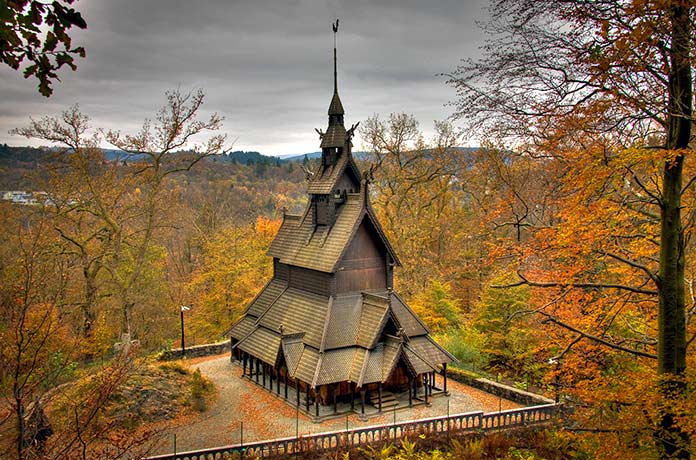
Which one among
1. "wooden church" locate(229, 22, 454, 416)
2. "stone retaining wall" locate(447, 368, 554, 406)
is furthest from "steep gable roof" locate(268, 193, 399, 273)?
"stone retaining wall" locate(447, 368, 554, 406)

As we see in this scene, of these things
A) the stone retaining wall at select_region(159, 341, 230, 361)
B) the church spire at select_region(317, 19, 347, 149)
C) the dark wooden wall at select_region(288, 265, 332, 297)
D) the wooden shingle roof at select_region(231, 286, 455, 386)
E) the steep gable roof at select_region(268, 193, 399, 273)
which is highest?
the church spire at select_region(317, 19, 347, 149)

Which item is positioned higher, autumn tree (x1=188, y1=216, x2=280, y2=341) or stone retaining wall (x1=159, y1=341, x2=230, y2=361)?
autumn tree (x1=188, y1=216, x2=280, y2=341)

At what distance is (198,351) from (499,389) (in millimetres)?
14850

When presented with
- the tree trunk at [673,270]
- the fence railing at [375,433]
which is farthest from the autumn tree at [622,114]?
the fence railing at [375,433]

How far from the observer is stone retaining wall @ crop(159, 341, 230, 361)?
26047mm

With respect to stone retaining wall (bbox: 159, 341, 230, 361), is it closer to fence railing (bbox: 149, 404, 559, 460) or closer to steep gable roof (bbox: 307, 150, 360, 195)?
steep gable roof (bbox: 307, 150, 360, 195)

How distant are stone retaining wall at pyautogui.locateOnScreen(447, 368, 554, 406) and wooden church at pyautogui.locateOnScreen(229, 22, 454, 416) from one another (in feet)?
5.02

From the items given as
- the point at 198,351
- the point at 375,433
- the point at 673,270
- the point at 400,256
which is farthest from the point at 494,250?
the point at 400,256

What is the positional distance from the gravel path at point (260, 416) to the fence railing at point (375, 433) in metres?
1.08

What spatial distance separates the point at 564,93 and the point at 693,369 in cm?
551

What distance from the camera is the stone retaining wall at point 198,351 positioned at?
85.5 ft

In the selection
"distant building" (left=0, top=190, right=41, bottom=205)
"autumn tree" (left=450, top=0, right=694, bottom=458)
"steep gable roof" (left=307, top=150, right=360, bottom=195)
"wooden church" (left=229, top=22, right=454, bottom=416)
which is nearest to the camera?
"autumn tree" (left=450, top=0, right=694, bottom=458)

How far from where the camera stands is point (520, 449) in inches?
663

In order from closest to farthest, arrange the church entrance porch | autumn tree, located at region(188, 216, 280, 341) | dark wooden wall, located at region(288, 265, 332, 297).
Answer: the church entrance porch → dark wooden wall, located at region(288, 265, 332, 297) → autumn tree, located at region(188, 216, 280, 341)
